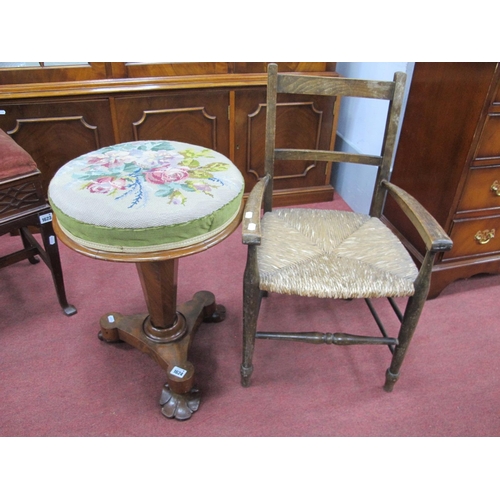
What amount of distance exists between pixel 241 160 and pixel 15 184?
4.90 ft

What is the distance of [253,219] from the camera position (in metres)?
1.44

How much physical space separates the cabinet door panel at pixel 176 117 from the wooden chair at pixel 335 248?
0.97 m

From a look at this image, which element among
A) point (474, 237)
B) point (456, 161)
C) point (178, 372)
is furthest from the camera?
point (474, 237)

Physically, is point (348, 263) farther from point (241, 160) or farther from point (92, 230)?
point (241, 160)

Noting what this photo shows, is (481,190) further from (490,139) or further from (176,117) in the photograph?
(176,117)

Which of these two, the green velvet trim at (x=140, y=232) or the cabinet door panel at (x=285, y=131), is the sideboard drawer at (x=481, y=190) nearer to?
the cabinet door panel at (x=285, y=131)

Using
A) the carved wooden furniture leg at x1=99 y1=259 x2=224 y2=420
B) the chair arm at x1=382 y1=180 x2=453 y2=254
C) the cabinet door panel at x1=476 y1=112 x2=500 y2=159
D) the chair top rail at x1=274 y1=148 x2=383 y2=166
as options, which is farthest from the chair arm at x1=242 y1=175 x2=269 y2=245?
the cabinet door panel at x1=476 y1=112 x2=500 y2=159

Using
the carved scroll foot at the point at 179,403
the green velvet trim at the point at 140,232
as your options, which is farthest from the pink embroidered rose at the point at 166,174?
the carved scroll foot at the point at 179,403

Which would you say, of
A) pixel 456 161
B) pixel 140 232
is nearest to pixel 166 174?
pixel 140 232

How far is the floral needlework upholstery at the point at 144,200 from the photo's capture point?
1246 millimetres

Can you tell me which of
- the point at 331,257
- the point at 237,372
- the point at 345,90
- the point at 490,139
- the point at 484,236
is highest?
the point at 345,90

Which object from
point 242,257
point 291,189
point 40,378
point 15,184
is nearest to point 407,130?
point 291,189

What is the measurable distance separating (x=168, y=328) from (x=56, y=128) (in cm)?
141

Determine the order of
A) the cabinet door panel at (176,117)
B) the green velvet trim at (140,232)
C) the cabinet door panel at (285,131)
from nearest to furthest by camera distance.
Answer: the green velvet trim at (140,232), the cabinet door panel at (176,117), the cabinet door panel at (285,131)
